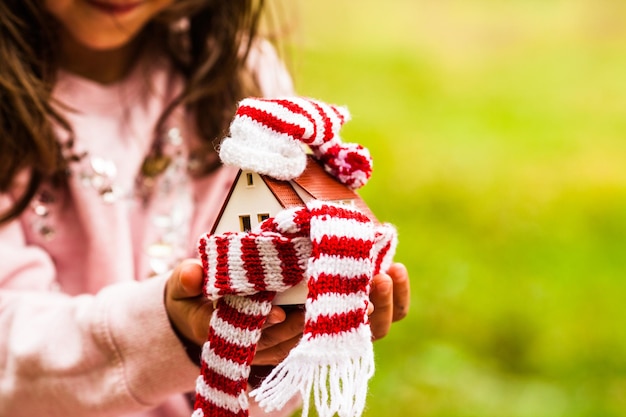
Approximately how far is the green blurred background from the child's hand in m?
0.54

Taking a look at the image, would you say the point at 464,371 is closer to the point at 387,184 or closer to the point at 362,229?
the point at 387,184

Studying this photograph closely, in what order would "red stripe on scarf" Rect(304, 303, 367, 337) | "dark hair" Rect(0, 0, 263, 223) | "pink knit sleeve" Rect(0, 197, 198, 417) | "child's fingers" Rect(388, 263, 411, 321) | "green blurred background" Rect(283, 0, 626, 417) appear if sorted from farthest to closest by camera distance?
1. "green blurred background" Rect(283, 0, 626, 417)
2. "dark hair" Rect(0, 0, 263, 223)
3. "pink knit sleeve" Rect(0, 197, 198, 417)
4. "child's fingers" Rect(388, 263, 411, 321)
5. "red stripe on scarf" Rect(304, 303, 367, 337)

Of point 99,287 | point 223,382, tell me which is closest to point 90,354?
point 99,287

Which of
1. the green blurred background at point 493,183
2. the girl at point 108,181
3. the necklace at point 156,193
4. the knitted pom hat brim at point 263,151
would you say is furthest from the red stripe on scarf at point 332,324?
the green blurred background at point 493,183

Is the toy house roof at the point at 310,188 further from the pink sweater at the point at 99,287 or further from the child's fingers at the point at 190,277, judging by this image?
the pink sweater at the point at 99,287

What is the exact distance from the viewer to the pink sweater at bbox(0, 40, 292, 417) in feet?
2.43

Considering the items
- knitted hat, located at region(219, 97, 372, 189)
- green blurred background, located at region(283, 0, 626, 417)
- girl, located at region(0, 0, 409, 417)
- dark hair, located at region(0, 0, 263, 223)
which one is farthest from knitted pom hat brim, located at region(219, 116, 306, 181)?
green blurred background, located at region(283, 0, 626, 417)

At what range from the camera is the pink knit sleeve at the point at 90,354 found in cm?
72

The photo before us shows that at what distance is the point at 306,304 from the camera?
47 cm

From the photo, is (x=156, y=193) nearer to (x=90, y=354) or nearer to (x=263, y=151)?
(x=90, y=354)

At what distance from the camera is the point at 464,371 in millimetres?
1427

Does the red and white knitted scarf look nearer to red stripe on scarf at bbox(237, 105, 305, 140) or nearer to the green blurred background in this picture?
red stripe on scarf at bbox(237, 105, 305, 140)

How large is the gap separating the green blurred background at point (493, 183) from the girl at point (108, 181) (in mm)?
179

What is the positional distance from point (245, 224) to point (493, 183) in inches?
49.0
